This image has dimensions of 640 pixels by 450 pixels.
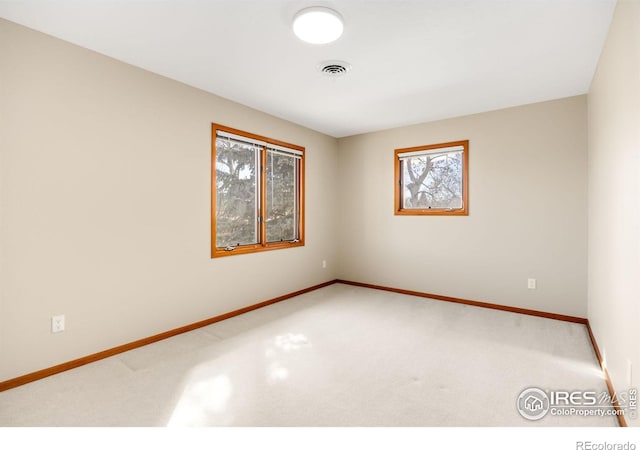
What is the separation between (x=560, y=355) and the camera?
2.65m

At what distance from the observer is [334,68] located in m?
2.77

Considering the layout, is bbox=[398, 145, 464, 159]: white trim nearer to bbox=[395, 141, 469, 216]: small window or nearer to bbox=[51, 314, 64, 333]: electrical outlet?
bbox=[395, 141, 469, 216]: small window

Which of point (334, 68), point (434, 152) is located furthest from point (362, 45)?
point (434, 152)

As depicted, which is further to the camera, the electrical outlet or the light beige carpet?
the electrical outlet

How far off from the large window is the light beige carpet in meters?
0.98

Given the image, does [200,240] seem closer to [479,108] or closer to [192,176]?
[192,176]

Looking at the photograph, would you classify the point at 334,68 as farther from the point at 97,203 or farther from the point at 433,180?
the point at 433,180

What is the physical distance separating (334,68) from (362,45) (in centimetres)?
41

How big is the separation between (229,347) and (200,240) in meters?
1.13

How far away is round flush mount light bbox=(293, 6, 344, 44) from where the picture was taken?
6.56ft

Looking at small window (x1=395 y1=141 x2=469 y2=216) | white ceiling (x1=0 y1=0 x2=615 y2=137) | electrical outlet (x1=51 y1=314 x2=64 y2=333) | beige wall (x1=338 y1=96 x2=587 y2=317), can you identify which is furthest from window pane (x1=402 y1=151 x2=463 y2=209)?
electrical outlet (x1=51 y1=314 x2=64 y2=333)
